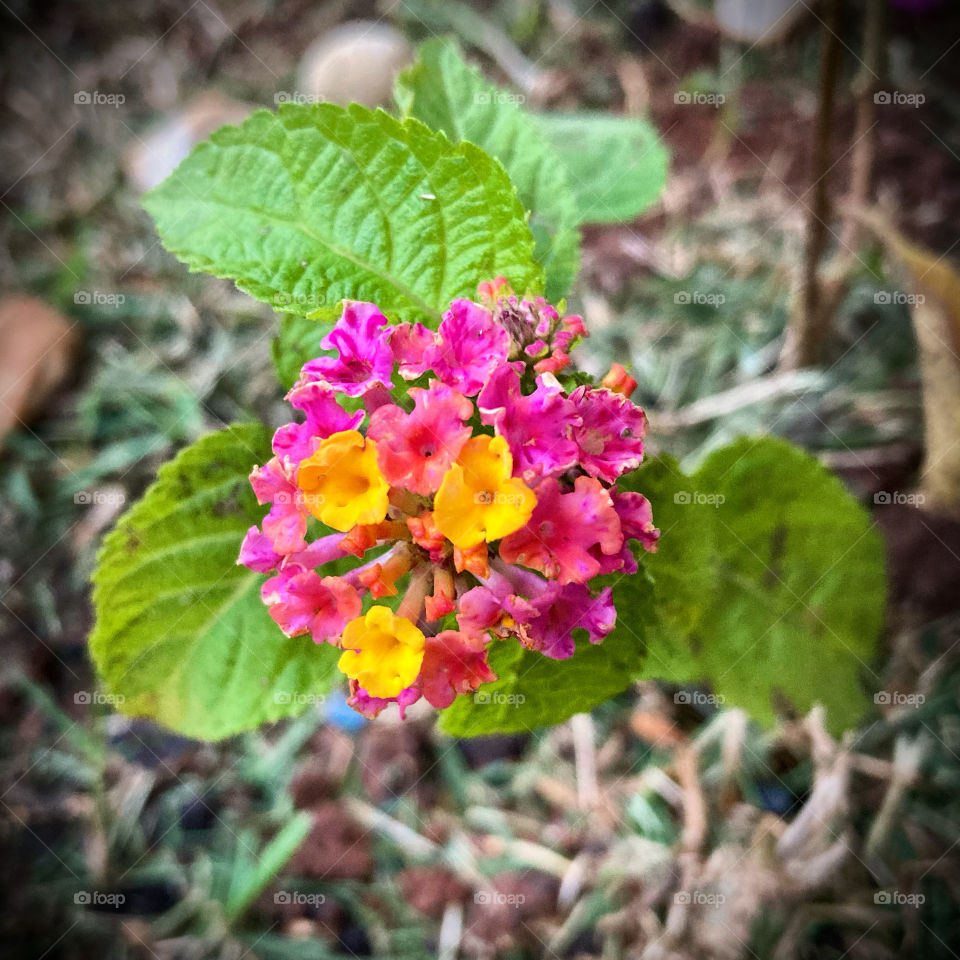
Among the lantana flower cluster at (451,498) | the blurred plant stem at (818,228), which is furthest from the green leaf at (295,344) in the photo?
the blurred plant stem at (818,228)

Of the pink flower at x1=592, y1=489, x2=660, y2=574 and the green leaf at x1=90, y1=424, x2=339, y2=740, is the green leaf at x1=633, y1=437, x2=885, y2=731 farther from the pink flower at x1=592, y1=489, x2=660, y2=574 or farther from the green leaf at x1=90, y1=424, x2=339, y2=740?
the green leaf at x1=90, y1=424, x2=339, y2=740

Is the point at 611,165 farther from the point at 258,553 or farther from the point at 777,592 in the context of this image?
the point at 258,553

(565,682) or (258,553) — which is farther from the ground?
(258,553)

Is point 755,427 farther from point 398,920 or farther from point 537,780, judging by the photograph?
point 398,920

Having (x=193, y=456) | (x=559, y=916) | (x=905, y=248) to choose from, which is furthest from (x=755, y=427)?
(x=193, y=456)

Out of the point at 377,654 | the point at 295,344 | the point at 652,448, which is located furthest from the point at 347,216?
the point at 652,448
